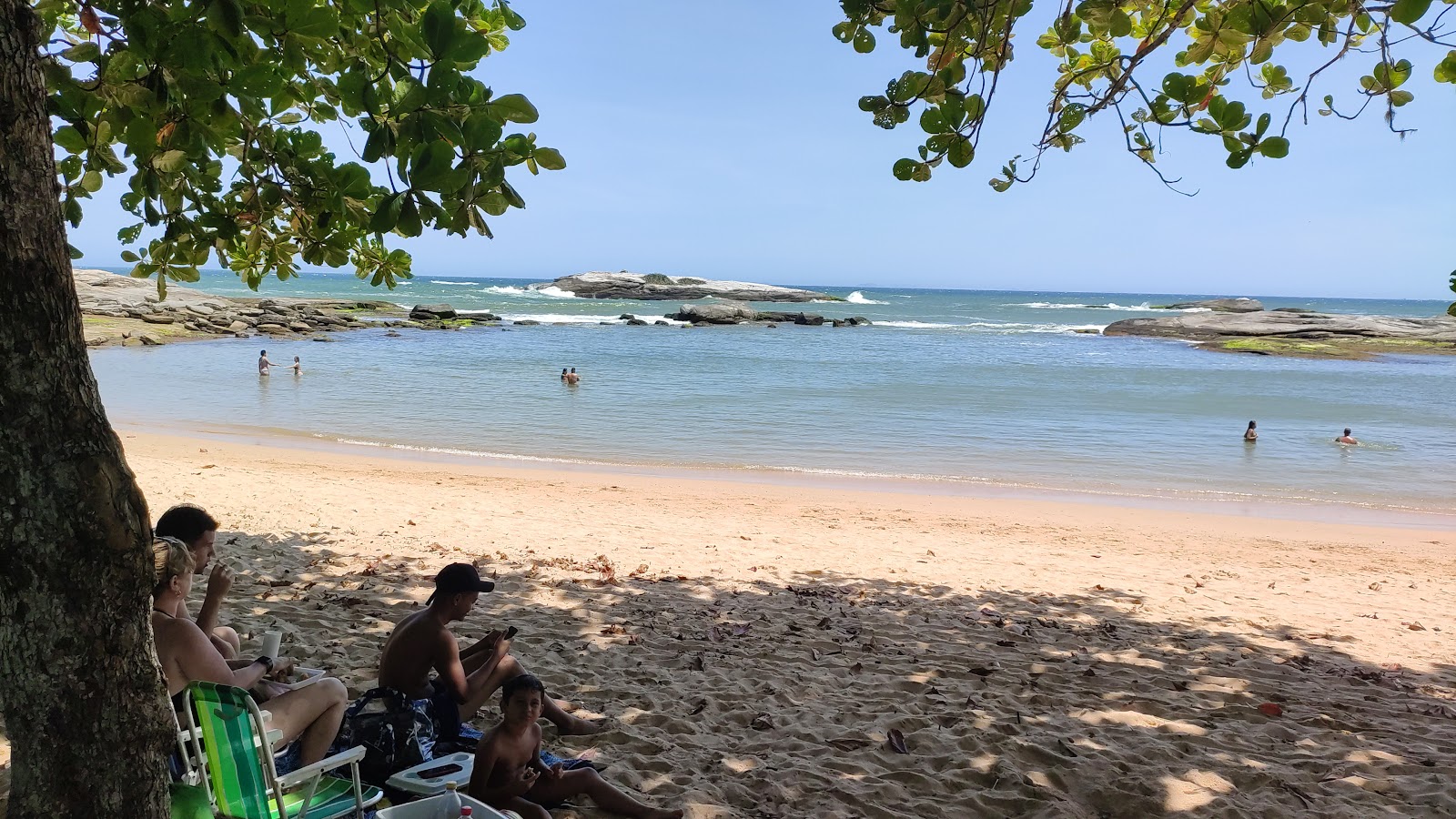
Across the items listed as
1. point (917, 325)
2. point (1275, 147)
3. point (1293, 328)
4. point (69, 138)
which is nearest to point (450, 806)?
point (69, 138)

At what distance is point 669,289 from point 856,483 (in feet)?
→ 242

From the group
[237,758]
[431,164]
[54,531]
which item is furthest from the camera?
[237,758]

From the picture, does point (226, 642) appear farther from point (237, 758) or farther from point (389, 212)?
point (389, 212)

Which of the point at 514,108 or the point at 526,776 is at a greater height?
the point at 514,108

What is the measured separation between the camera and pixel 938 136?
3365 mm

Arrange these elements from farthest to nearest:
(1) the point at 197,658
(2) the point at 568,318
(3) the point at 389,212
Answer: (2) the point at 568,318 → (1) the point at 197,658 → (3) the point at 389,212

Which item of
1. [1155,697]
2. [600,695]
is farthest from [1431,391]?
[600,695]

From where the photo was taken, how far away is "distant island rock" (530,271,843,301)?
8488 centimetres

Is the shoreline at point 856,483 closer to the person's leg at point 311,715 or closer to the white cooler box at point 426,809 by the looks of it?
the person's leg at point 311,715

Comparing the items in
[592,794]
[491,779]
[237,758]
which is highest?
[237,758]

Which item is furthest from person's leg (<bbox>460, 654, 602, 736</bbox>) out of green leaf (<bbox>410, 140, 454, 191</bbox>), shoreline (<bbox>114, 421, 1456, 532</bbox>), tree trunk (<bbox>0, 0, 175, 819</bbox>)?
shoreline (<bbox>114, 421, 1456, 532</bbox>)

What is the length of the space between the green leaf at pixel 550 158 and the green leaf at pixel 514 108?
0.11 metres

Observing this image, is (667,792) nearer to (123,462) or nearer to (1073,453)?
(123,462)

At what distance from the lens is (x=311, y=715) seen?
3621 mm
